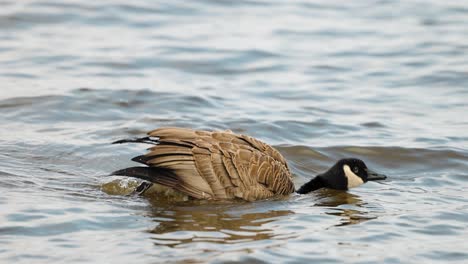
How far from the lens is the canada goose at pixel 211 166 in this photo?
948 centimetres

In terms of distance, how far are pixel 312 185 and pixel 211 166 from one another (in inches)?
59.2

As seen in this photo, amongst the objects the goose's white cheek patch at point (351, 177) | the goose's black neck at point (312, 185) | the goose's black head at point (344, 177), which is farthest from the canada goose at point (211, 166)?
the goose's white cheek patch at point (351, 177)

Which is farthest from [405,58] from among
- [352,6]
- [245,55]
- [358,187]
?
[358,187]

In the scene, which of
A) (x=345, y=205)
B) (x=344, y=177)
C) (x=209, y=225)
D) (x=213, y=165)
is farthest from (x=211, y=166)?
(x=344, y=177)

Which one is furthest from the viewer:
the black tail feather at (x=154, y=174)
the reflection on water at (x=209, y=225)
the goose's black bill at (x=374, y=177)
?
the goose's black bill at (x=374, y=177)

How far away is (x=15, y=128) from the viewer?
12469 mm

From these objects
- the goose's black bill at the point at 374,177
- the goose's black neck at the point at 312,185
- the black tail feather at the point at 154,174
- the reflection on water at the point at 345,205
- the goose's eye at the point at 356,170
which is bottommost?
the reflection on water at the point at 345,205

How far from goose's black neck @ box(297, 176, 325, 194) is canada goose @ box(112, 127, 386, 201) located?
0.28 meters

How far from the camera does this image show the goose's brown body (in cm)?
949

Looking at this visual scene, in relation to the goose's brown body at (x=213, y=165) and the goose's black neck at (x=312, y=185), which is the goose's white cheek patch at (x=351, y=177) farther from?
the goose's brown body at (x=213, y=165)

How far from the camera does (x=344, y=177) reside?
1059 cm

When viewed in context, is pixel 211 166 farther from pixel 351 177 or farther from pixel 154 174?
pixel 351 177

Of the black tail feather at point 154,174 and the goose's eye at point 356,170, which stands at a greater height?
the black tail feather at point 154,174

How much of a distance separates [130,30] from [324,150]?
784 cm
